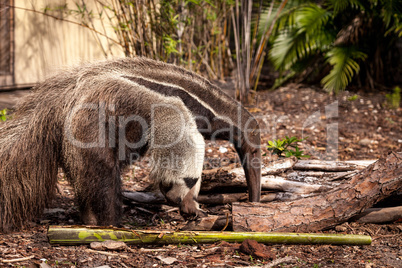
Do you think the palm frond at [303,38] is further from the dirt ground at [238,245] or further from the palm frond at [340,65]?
the dirt ground at [238,245]

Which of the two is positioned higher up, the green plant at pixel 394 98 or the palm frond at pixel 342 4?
the palm frond at pixel 342 4

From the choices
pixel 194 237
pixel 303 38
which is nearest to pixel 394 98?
pixel 303 38

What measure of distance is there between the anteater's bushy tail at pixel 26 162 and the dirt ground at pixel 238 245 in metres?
0.25

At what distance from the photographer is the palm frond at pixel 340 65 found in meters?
9.34

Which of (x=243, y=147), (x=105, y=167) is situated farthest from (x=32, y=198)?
(x=243, y=147)

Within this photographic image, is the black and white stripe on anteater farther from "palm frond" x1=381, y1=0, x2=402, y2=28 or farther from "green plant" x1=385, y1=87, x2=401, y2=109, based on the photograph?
"green plant" x1=385, y1=87, x2=401, y2=109

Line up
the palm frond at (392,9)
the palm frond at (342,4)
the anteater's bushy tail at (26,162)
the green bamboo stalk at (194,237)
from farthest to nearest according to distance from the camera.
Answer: the palm frond at (342,4) → the palm frond at (392,9) → the anteater's bushy tail at (26,162) → the green bamboo stalk at (194,237)

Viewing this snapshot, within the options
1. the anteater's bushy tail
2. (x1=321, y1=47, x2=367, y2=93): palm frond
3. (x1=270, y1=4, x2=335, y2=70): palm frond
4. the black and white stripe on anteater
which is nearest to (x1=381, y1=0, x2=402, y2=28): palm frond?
(x1=321, y1=47, x2=367, y2=93): palm frond

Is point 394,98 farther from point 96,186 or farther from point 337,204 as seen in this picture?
point 96,186

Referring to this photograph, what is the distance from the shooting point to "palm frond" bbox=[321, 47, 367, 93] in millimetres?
9336

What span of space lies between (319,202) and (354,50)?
689 centimetres

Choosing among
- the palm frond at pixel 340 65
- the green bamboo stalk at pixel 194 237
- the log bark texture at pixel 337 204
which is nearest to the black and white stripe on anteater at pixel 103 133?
the green bamboo stalk at pixel 194 237

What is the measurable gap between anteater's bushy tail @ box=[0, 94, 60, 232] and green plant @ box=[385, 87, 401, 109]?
7917mm

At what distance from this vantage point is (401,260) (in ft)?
11.2
